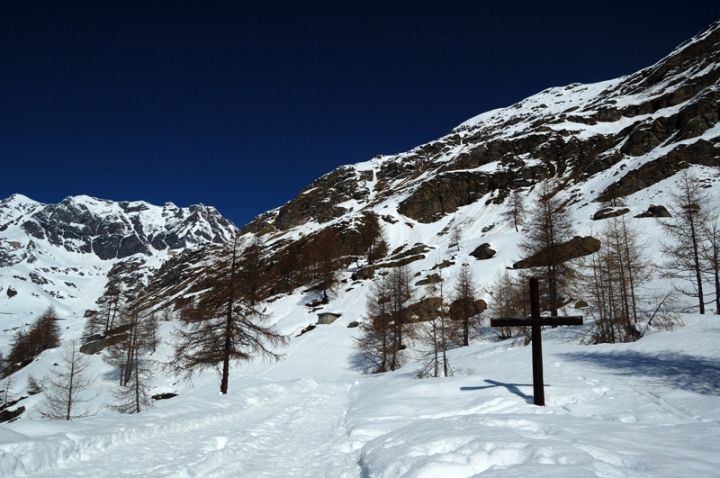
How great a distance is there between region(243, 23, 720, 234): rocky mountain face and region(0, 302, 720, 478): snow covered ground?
4935 cm

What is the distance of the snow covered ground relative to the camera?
499 centimetres

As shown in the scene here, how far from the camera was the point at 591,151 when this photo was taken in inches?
3477

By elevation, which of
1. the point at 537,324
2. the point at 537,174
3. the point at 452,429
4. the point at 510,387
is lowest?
the point at 510,387

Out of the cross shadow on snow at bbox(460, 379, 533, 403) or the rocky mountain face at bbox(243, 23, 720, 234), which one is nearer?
the cross shadow on snow at bbox(460, 379, 533, 403)

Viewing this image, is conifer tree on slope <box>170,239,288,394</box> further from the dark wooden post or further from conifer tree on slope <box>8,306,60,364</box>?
conifer tree on slope <box>8,306,60,364</box>

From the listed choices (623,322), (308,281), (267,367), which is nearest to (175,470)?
(623,322)

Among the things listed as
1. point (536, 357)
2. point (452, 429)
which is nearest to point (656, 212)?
point (536, 357)

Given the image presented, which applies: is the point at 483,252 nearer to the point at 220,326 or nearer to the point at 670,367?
the point at 670,367

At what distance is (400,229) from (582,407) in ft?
258

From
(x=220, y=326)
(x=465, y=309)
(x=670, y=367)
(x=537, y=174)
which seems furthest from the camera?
(x=537, y=174)

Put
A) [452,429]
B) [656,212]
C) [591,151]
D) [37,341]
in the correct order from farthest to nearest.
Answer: [591,151] → [37,341] → [656,212] → [452,429]

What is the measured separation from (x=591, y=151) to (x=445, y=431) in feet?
335

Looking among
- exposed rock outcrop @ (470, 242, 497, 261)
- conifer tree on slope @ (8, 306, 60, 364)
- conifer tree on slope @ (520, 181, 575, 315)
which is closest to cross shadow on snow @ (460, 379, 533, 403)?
conifer tree on slope @ (520, 181, 575, 315)

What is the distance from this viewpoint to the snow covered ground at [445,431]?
16.4 feet
